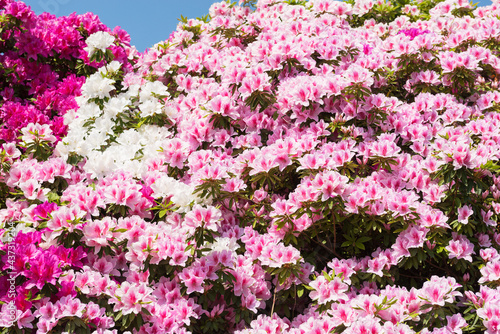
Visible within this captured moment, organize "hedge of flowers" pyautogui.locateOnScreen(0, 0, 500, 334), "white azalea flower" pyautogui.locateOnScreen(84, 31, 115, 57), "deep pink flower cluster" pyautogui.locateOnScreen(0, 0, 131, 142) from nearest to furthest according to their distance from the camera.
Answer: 1. "hedge of flowers" pyautogui.locateOnScreen(0, 0, 500, 334)
2. "white azalea flower" pyautogui.locateOnScreen(84, 31, 115, 57)
3. "deep pink flower cluster" pyautogui.locateOnScreen(0, 0, 131, 142)

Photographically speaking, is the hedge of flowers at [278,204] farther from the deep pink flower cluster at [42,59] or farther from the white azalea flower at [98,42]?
the deep pink flower cluster at [42,59]

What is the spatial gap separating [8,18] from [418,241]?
5499 mm

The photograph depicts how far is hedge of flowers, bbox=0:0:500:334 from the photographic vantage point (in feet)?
10.5

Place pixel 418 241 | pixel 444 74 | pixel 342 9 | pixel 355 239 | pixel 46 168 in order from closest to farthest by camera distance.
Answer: pixel 418 241 → pixel 355 239 → pixel 46 168 → pixel 444 74 → pixel 342 9

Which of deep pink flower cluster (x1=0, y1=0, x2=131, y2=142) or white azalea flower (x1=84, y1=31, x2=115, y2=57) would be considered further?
deep pink flower cluster (x1=0, y1=0, x2=131, y2=142)

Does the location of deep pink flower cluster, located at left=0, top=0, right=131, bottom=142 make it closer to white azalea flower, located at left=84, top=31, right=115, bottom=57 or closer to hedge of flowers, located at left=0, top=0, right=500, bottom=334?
white azalea flower, located at left=84, top=31, right=115, bottom=57

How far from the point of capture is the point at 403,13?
23.2 ft

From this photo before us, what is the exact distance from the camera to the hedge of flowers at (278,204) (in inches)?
126

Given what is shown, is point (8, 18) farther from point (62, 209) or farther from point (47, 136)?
point (62, 209)

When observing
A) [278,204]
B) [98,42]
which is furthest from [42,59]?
[278,204]

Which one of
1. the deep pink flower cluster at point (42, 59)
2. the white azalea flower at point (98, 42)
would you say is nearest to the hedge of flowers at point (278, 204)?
the white azalea flower at point (98, 42)

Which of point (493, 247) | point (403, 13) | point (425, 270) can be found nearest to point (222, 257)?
point (425, 270)

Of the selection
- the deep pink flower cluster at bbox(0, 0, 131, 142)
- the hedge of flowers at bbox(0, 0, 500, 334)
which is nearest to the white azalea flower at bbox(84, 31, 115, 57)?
the deep pink flower cluster at bbox(0, 0, 131, 142)

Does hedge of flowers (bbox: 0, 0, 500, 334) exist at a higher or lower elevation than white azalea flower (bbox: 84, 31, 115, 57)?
lower
